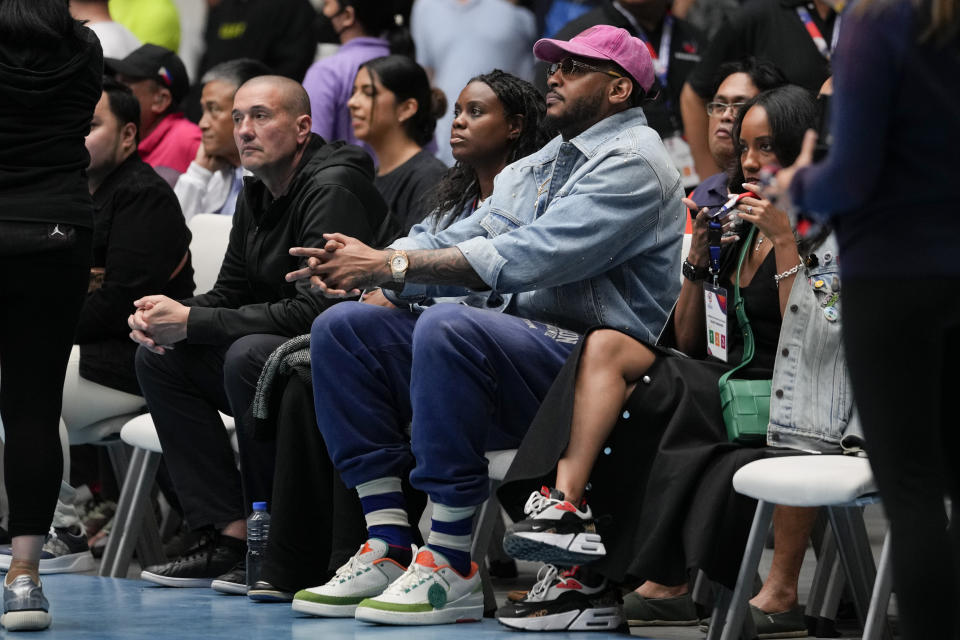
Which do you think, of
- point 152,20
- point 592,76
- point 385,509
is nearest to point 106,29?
point 152,20

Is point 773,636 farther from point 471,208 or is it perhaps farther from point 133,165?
point 133,165

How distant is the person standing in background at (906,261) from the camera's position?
1883 mm

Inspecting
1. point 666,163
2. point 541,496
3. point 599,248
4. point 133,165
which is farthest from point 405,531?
point 133,165

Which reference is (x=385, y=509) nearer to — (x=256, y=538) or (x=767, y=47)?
(x=256, y=538)

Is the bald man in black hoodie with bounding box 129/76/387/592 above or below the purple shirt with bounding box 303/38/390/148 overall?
below

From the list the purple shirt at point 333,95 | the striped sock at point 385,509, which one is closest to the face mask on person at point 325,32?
the purple shirt at point 333,95

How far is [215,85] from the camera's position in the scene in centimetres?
567

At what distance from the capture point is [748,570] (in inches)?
118

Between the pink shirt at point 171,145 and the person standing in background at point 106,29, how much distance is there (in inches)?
14.7

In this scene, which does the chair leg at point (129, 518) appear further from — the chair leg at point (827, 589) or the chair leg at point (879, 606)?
the chair leg at point (879, 606)

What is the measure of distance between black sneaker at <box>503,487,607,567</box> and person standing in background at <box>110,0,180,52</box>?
169 inches

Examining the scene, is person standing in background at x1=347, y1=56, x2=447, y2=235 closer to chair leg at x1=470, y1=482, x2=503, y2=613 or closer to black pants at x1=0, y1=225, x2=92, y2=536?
chair leg at x1=470, y1=482, x2=503, y2=613

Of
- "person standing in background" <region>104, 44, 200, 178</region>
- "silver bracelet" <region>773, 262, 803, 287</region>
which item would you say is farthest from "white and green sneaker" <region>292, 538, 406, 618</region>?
"person standing in background" <region>104, 44, 200, 178</region>

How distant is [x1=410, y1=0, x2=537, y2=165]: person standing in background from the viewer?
597 centimetres
